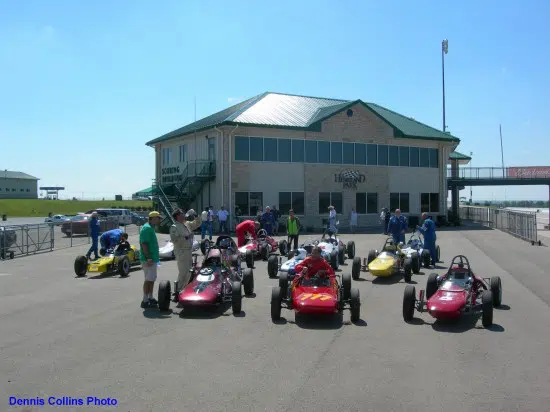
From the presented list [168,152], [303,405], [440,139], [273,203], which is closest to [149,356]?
[303,405]

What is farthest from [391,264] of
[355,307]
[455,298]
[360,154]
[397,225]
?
[360,154]

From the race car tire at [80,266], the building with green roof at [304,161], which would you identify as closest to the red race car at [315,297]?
the race car tire at [80,266]

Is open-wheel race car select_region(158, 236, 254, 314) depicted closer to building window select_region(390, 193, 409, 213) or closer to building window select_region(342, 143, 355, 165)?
building window select_region(342, 143, 355, 165)

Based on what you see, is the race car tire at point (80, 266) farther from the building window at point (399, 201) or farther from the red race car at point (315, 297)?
the building window at point (399, 201)

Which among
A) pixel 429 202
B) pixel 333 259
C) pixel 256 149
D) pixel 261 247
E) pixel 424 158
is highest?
pixel 256 149

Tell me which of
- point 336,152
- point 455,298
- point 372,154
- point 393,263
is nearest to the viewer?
point 455,298

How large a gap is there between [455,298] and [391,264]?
4.77 meters

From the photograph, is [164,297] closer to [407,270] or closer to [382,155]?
[407,270]

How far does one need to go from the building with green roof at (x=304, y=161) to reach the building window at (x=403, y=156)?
76 millimetres

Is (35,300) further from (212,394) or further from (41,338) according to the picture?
(212,394)

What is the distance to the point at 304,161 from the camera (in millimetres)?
36188

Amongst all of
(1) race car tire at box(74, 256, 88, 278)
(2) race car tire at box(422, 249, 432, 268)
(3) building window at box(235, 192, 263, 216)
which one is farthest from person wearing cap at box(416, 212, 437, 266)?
(3) building window at box(235, 192, 263, 216)

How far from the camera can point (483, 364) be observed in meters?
7.23

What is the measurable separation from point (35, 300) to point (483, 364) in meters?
9.57
